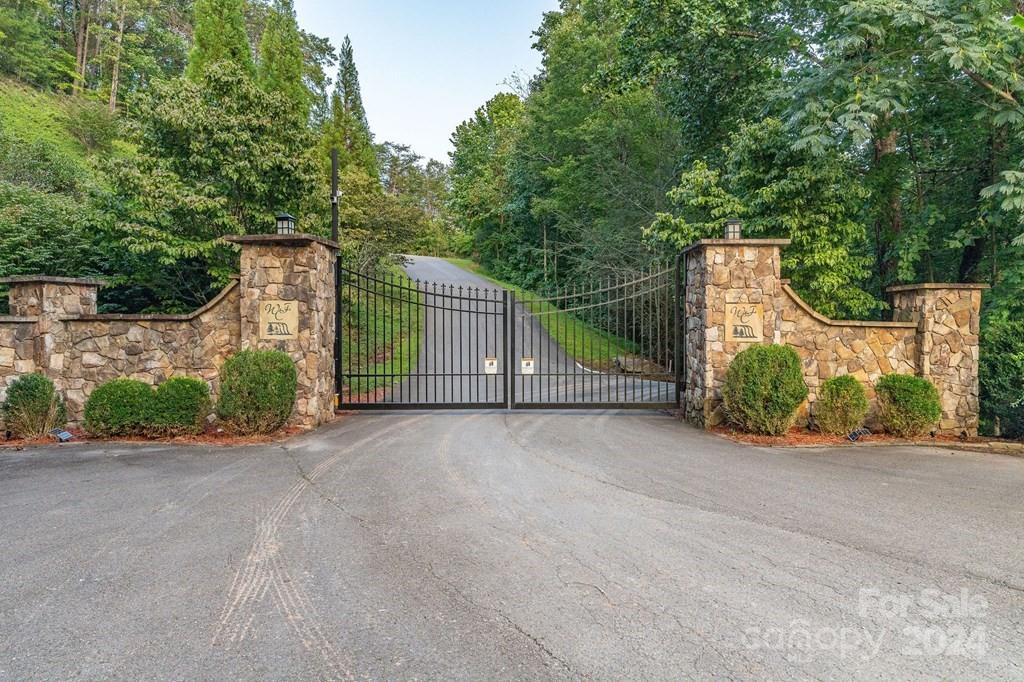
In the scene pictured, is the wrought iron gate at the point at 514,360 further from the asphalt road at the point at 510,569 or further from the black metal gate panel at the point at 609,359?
the asphalt road at the point at 510,569

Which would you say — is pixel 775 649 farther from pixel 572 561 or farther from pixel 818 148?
pixel 818 148

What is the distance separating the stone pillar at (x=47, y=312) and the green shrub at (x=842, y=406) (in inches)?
353

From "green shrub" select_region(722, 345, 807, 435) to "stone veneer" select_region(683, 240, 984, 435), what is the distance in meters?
0.42

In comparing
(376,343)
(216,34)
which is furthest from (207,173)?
(376,343)

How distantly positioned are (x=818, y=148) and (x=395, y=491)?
627 centimetres

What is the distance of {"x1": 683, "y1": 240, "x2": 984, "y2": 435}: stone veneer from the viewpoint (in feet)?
21.2

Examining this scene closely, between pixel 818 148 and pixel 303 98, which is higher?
pixel 303 98

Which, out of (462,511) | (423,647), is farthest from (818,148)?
(423,647)

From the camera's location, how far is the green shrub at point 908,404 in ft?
20.1

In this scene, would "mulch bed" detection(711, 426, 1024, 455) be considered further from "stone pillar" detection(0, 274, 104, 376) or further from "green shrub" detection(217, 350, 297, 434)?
"stone pillar" detection(0, 274, 104, 376)

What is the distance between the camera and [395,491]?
4.21 metres

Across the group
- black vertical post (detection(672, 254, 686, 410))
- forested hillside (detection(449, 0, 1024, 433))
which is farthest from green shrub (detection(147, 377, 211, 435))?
forested hillside (detection(449, 0, 1024, 433))

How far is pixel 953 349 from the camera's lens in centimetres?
644

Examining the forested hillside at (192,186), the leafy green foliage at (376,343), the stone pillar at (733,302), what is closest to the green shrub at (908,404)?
the stone pillar at (733,302)
